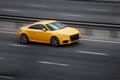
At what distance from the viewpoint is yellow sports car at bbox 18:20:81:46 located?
94.9ft

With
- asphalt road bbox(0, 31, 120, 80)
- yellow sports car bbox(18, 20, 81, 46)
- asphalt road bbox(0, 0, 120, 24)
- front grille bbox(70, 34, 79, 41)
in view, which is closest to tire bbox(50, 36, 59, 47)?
yellow sports car bbox(18, 20, 81, 46)

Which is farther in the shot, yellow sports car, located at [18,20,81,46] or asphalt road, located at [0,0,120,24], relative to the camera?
asphalt road, located at [0,0,120,24]

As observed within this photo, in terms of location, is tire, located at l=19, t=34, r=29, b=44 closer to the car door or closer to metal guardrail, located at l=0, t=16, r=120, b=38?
the car door

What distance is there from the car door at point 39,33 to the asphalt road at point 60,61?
376mm

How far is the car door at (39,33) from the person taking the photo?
29.6 m

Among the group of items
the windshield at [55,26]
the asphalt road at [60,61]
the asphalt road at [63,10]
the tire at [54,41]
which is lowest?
the asphalt road at [60,61]

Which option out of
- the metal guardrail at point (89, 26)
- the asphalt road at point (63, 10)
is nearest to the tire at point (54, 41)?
the metal guardrail at point (89, 26)

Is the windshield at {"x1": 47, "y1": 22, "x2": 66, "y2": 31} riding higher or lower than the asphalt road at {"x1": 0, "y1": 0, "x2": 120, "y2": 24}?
lower

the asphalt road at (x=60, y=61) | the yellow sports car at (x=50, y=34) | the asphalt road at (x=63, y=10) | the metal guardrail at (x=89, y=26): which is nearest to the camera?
the asphalt road at (x=60, y=61)

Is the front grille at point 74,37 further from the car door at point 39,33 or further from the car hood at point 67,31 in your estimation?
the car door at point 39,33

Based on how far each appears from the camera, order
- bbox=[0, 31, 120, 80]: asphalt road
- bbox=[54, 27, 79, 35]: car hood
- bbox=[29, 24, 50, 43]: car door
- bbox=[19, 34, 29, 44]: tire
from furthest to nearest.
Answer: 1. bbox=[19, 34, 29, 44]: tire
2. bbox=[29, 24, 50, 43]: car door
3. bbox=[54, 27, 79, 35]: car hood
4. bbox=[0, 31, 120, 80]: asphalt road

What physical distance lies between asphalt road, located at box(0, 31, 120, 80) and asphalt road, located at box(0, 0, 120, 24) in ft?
27.2

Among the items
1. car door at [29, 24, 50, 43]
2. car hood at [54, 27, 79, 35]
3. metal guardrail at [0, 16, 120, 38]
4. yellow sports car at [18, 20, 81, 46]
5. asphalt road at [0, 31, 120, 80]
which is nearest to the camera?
asphalt road at [0, 31, 120, 80]

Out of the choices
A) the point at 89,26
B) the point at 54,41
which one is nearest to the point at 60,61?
the point at 54,41
